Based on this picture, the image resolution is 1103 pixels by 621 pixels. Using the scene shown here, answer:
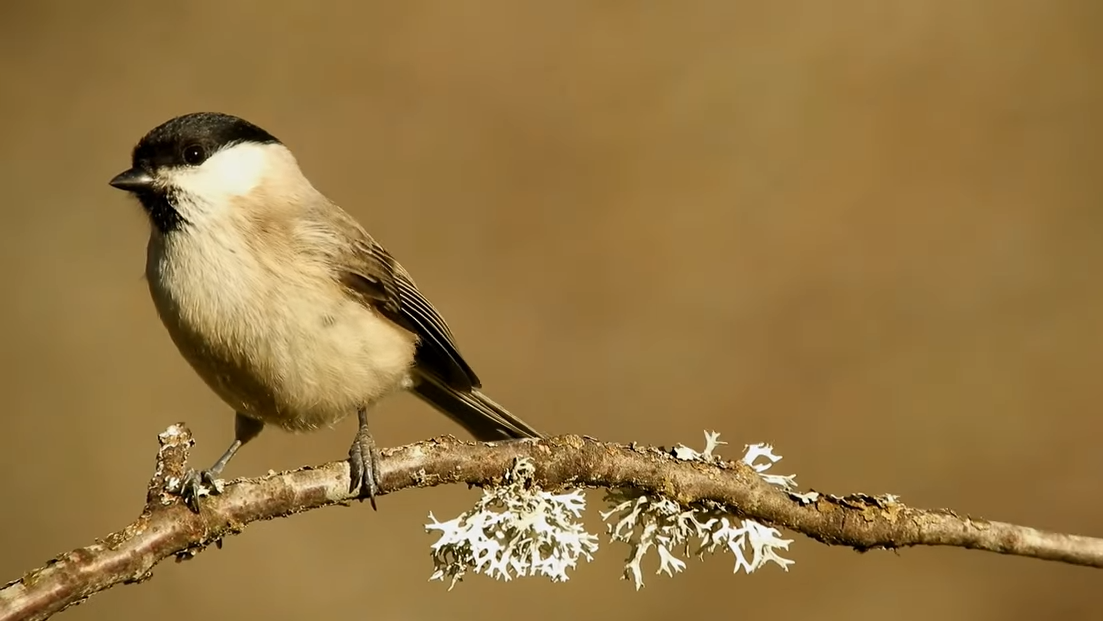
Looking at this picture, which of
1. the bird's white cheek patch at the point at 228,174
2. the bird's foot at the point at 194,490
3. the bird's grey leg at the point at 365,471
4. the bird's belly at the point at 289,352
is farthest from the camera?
the bird's white cheek patch at the point at 228,174

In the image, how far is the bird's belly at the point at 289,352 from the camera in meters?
2.26

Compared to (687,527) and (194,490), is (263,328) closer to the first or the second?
(194,490)

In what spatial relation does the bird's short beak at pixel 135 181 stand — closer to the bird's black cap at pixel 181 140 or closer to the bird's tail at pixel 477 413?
the bird's black cap at pixel 181 140

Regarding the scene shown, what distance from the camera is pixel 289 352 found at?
2307mm

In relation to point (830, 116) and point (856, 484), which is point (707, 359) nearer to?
point (856, 484)

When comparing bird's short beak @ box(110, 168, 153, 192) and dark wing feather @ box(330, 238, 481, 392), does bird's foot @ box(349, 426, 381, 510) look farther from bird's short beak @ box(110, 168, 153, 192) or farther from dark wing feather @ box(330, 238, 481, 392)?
bird's short beak @ box(110, 168, 153, 192)

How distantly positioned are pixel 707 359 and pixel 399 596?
1592 mm

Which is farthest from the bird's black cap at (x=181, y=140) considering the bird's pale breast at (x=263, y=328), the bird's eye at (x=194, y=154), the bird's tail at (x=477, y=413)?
the bird's tail at (x=477, y=413)

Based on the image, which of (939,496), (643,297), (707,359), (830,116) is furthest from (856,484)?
(830,116)

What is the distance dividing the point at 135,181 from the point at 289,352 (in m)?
0.54

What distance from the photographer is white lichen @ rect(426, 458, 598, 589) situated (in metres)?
1.96

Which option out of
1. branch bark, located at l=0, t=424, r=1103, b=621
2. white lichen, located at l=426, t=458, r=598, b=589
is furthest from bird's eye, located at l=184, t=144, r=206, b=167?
white lichen, located at l=426, t=458, r=598, b=589

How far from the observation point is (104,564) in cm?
153

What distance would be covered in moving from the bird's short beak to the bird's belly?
252 millimetres
